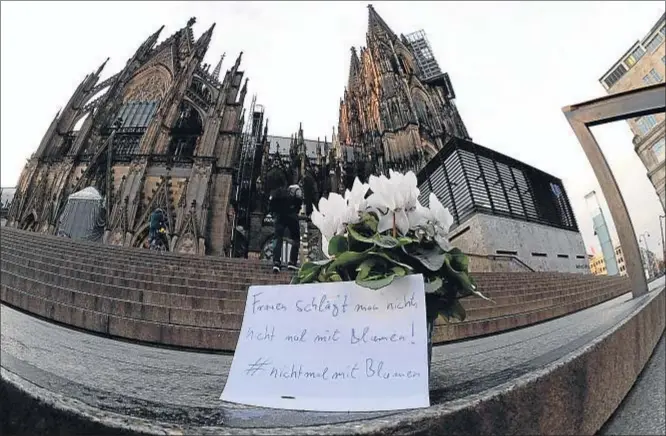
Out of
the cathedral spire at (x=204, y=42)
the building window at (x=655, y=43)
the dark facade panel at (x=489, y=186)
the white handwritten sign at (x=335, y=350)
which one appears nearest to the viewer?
the white handwritten sign at (x=335, y=350)

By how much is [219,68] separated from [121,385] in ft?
141

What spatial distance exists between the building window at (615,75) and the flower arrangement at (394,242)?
4597 cm

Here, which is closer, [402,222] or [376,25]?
[402,222]

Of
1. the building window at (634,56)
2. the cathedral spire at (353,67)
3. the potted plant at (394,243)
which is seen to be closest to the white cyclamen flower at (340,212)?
the potted plant at (394,243)

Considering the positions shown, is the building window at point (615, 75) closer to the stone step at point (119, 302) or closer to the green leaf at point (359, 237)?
the stone step at point (119, 302)

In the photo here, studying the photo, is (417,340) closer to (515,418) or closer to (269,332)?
(515,418)

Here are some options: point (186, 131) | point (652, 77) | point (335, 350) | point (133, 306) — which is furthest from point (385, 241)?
point (652, 77)

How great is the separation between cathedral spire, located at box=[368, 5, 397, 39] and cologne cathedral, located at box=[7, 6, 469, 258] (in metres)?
0.95

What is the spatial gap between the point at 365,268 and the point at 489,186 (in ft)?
52.6

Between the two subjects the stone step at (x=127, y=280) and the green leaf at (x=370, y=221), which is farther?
the stone step at (x=127, y=280)

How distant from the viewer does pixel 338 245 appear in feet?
3.67

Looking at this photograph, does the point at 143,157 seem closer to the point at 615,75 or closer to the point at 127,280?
the point at 127,280

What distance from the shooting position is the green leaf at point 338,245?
1.12 metres

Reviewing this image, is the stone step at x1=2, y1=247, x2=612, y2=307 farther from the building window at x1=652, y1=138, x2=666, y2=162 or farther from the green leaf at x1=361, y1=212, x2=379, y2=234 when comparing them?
the building window at x1=652, y1=138, x2=666, y2=162
